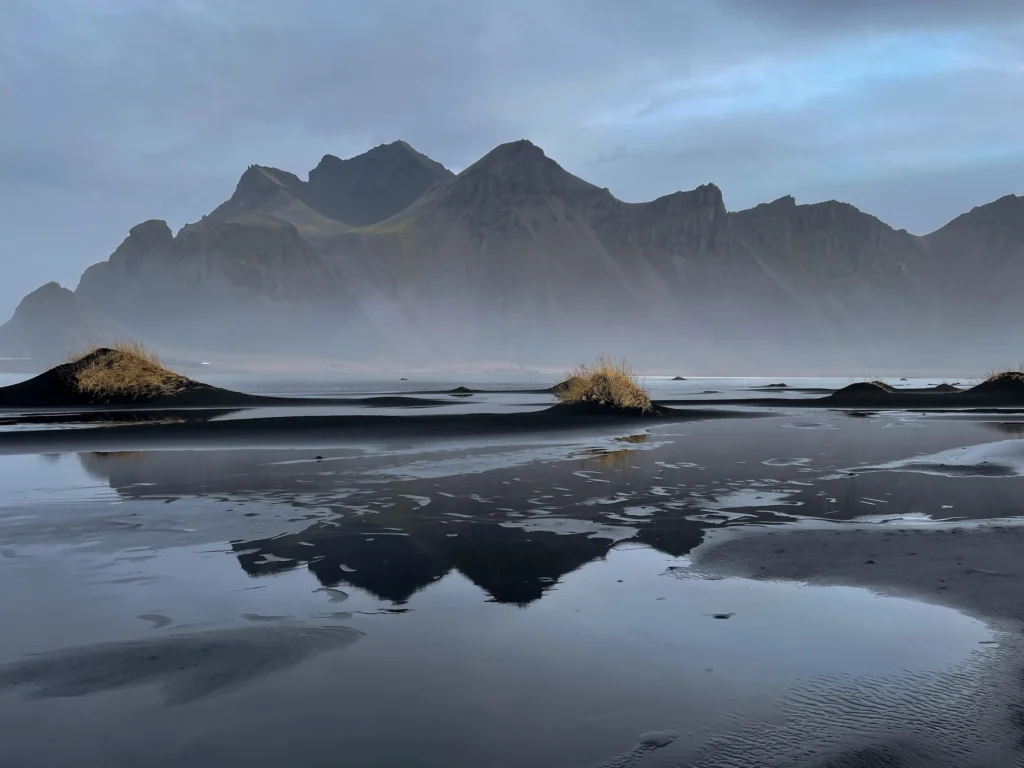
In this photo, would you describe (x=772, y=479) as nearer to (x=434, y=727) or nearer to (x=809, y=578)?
(x=809, y=578)

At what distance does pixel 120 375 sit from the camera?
3052 centimetres

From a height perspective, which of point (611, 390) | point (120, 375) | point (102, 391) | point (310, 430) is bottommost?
point (310, 430)

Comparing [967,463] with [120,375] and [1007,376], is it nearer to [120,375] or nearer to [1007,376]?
[120,375]

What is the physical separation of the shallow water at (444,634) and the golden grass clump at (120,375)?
71.0 feet

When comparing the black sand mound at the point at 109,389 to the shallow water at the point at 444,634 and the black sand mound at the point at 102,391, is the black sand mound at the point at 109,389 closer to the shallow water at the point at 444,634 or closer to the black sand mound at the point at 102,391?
the black sand mound at the point at 102,391

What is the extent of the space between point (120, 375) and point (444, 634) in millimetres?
29801

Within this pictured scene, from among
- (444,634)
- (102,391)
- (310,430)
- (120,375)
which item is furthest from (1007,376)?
(444,634)

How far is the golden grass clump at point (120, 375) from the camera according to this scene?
30359 millimetres

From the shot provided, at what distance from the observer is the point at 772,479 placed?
40.8 feet

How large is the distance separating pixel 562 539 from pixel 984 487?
7456mm

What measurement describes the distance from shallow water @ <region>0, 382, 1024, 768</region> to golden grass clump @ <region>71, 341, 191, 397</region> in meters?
21.6

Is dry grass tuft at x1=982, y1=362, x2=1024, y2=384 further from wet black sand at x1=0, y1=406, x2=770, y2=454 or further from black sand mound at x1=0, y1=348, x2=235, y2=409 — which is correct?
black sand mound at x1=0, y1=348, x2=235, y2=409

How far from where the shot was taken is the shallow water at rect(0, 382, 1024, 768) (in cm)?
359

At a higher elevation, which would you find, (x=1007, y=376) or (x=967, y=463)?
(x=1007, y=376)
